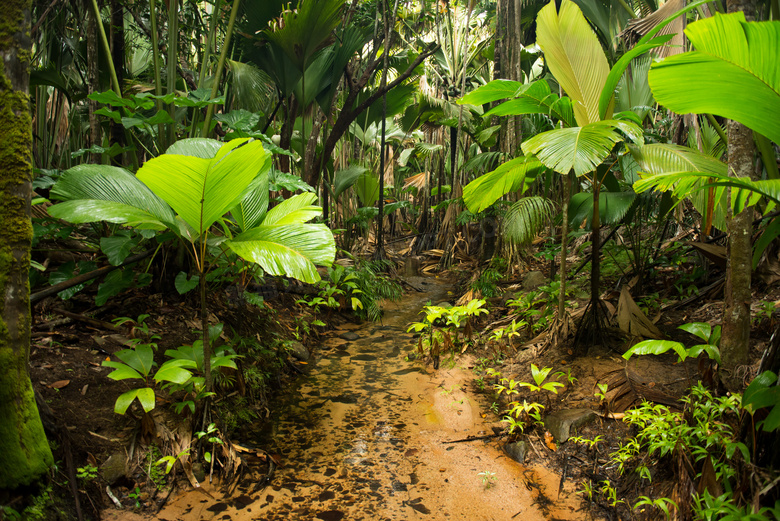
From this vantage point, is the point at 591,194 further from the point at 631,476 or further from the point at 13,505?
the point at 13,505

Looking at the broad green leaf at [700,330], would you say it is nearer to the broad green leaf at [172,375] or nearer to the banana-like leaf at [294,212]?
the banana-like leaf at [294,212]

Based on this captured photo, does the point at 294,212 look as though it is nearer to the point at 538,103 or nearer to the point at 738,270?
the point at 538,103

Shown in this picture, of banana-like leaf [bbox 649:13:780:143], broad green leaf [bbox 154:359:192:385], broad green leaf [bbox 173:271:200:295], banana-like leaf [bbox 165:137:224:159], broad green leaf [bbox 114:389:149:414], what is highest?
banana-like leaf [bbox 649:13:780:143]

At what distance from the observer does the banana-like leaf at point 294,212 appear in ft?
7.95

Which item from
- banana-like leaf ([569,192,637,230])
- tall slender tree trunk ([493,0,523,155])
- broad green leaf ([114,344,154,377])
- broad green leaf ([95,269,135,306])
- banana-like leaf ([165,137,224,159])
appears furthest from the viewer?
tall slender tree trunk ([493,0,523,155])

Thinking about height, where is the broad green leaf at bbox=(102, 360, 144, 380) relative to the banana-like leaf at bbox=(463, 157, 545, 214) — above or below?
below

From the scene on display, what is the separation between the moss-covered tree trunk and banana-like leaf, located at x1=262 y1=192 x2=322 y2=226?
1.06m

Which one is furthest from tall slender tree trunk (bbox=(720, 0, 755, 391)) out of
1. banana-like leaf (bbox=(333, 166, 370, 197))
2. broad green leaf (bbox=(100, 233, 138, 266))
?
banana-like leaf (bbox=(333, 166, 370, 197))

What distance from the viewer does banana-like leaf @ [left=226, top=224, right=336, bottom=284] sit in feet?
6.29

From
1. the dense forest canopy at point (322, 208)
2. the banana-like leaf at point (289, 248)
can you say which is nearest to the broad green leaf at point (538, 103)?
the dense forest canopy at point (322, 208)

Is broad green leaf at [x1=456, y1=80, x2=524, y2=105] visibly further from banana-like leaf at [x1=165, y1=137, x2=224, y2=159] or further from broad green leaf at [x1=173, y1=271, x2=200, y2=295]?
broad green leaf at [x1=173, y1=271, x2=200, y2=295]

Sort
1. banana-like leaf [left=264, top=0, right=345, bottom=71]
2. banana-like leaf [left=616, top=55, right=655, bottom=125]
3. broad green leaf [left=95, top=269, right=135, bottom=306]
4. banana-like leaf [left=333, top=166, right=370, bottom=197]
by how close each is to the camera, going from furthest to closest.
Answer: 1. banana-like leaf [left=333, top=166, right=370, bottom=197]
2. banana-like leaf [left=616, top=55, right=655, bottom=125]
3. banana-like leaf [left=264, top=0, right=345, bottom=71]
4. broad green leaf [left=95, top=269, right=135, bottom=306]

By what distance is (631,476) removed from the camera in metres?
2.05

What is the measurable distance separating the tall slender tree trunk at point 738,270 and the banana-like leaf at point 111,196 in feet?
8.86
